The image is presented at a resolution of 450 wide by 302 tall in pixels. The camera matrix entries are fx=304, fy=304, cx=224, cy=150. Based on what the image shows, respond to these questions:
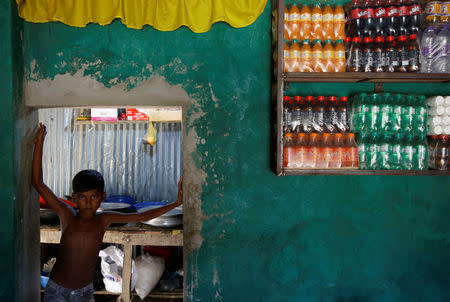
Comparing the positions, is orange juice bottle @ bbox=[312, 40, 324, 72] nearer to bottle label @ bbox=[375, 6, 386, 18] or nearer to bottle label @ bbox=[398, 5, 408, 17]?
bottle label @ bbox=[375, 6, 386, 18]

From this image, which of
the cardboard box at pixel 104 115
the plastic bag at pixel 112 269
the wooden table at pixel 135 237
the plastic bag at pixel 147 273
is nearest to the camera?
the wooden table at pixel 135 237

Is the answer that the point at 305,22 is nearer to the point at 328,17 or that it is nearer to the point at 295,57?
the point at 328,17

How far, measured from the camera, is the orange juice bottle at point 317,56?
2154 mm

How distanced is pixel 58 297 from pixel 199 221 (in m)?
1.18

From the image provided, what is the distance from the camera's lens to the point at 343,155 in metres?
2.13

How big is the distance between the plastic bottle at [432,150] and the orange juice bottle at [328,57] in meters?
0.92

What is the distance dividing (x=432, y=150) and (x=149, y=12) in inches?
92.7

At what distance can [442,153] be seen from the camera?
7.20ft

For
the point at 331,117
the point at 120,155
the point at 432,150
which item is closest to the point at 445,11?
the point at 432,150

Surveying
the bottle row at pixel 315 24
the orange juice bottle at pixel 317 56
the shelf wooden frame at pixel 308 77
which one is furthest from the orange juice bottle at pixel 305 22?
the shelf wooden frame at pixel 308 77

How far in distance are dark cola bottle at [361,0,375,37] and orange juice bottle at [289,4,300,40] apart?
474mm

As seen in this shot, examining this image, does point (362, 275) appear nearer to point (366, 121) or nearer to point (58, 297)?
point (366, 121)

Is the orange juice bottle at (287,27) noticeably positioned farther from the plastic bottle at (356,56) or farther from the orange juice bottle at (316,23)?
the plastic bottle at (356,56)

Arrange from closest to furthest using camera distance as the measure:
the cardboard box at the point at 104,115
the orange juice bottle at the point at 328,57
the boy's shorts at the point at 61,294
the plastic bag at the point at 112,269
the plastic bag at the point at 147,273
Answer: the orange juice bottle at the point at 328,57
the boy's shorts at the point at 61,294
the plastic bag at the point at 147,273
the plastic bag at the point at 112,269
the cardboard box at the point at 104,115
